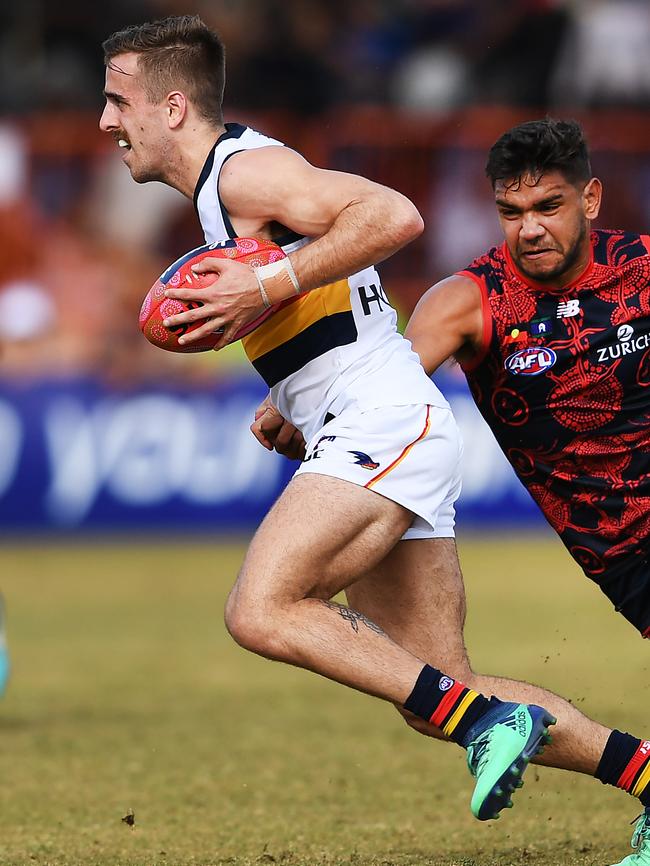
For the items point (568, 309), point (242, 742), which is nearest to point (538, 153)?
point (568, 309)

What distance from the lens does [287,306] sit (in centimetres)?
520

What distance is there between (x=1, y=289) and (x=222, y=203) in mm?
10146

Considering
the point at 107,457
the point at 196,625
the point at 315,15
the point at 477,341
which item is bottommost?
the point at 196,625

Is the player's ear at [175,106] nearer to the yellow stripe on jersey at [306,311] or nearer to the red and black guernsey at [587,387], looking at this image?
the yellow stripe on jersey at [306,311]

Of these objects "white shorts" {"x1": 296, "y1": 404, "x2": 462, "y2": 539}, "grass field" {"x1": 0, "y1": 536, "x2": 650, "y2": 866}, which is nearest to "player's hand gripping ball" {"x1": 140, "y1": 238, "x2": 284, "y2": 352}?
"white shorts" {"x1": 296, "y1": 404, "x2": 462, "y2": 539}

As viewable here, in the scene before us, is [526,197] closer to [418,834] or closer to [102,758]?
[418,834]

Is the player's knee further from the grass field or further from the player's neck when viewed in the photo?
the player's neck

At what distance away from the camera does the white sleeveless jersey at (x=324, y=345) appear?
511 cm

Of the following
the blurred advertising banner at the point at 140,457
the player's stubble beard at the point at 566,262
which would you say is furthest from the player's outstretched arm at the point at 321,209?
the blurred advertising banner at the point at 140,457

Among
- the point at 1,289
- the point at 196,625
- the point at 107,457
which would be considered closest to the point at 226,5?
the point at 1,289

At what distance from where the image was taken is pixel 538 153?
5.32m

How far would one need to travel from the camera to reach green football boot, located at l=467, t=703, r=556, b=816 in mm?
4605

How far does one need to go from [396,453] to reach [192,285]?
0.84 meters

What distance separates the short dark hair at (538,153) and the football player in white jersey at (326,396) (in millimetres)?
536
